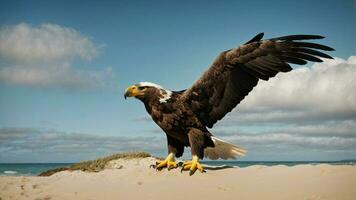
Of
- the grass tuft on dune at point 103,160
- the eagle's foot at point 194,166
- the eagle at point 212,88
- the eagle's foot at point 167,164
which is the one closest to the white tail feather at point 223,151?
the eagle at point 212,88

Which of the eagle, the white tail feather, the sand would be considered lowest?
the sand

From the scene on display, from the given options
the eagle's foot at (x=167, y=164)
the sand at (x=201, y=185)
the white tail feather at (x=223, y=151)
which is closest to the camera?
the sand at (x=201, y=185)

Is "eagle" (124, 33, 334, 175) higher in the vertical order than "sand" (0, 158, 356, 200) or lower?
higher

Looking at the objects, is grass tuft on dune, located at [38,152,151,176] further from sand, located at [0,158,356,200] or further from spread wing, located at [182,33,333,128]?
spread wing, located at [182,33,333,128]

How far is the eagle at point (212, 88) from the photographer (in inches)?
250

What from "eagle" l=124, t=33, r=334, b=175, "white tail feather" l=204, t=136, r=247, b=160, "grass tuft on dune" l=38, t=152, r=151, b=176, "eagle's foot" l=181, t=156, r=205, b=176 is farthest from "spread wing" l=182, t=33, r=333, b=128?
"grass tuft on dune" l=38, t=152, r=151, b=176

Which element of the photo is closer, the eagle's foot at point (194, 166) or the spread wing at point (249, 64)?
the eagle's foot at point (194, 166)

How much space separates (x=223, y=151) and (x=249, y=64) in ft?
5.20

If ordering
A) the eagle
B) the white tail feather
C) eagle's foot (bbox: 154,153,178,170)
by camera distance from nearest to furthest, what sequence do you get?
the eagle, eagle's foot (bbox: 154,153,178,170), the white tail feather

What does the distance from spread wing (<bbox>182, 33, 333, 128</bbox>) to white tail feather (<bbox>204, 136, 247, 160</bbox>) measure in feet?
2.26

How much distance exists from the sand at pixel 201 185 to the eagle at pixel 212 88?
49cm

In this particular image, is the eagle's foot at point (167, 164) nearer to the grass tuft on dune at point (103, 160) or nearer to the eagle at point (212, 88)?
the eagle at point (212, 88)

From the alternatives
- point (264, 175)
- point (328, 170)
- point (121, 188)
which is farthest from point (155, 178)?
point (328, 170)

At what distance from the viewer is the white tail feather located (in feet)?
22.9
